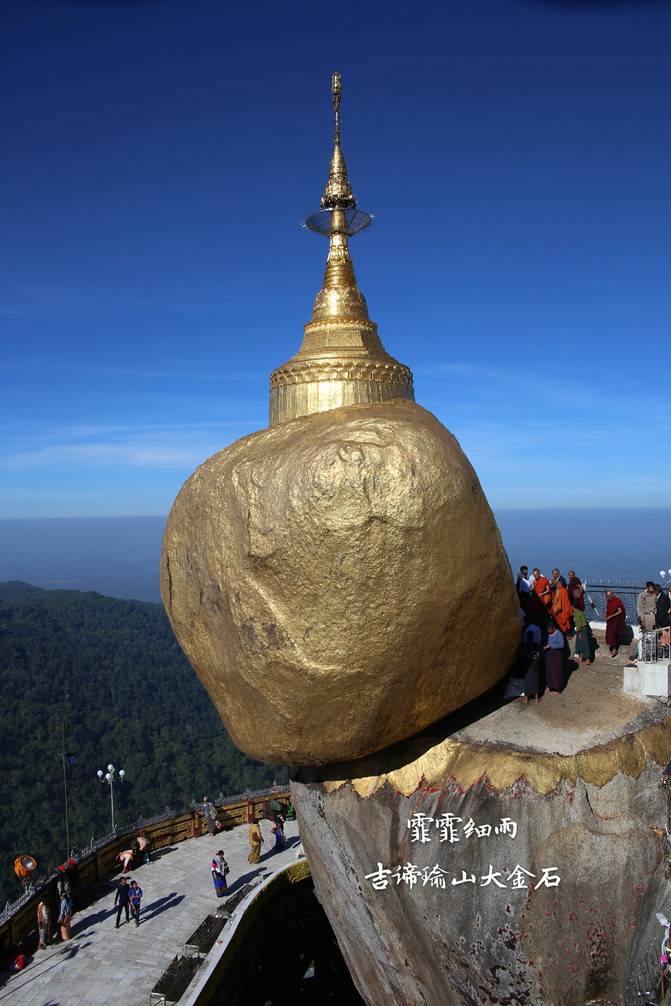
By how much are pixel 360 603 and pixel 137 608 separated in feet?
415

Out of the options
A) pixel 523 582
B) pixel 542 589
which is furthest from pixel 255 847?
pixel 542 589

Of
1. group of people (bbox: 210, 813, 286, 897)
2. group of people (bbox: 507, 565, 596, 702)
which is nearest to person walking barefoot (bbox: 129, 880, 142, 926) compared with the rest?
group of people (bbox: 210, 813, 286, 897)

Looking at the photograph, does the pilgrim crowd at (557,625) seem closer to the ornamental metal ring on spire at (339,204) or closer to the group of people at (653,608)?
the group of people at (653,608)

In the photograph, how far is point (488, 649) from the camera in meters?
7.37

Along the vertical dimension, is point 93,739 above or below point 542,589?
below

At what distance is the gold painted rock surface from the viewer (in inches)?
262

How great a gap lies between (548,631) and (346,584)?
3.49 metres

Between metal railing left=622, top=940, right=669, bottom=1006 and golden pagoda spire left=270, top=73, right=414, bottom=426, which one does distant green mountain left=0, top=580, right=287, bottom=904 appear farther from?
metal railing left=622, top=940, right=669, bottom=1006

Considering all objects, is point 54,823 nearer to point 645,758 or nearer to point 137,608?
point 645,758

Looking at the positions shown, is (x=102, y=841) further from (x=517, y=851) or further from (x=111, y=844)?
(x=517, y=851)

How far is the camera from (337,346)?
32.4 feet

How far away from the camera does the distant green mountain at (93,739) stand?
148ft

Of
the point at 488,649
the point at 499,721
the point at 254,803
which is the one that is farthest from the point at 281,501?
the point at 254,803

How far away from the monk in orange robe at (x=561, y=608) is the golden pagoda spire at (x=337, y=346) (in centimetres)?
338
